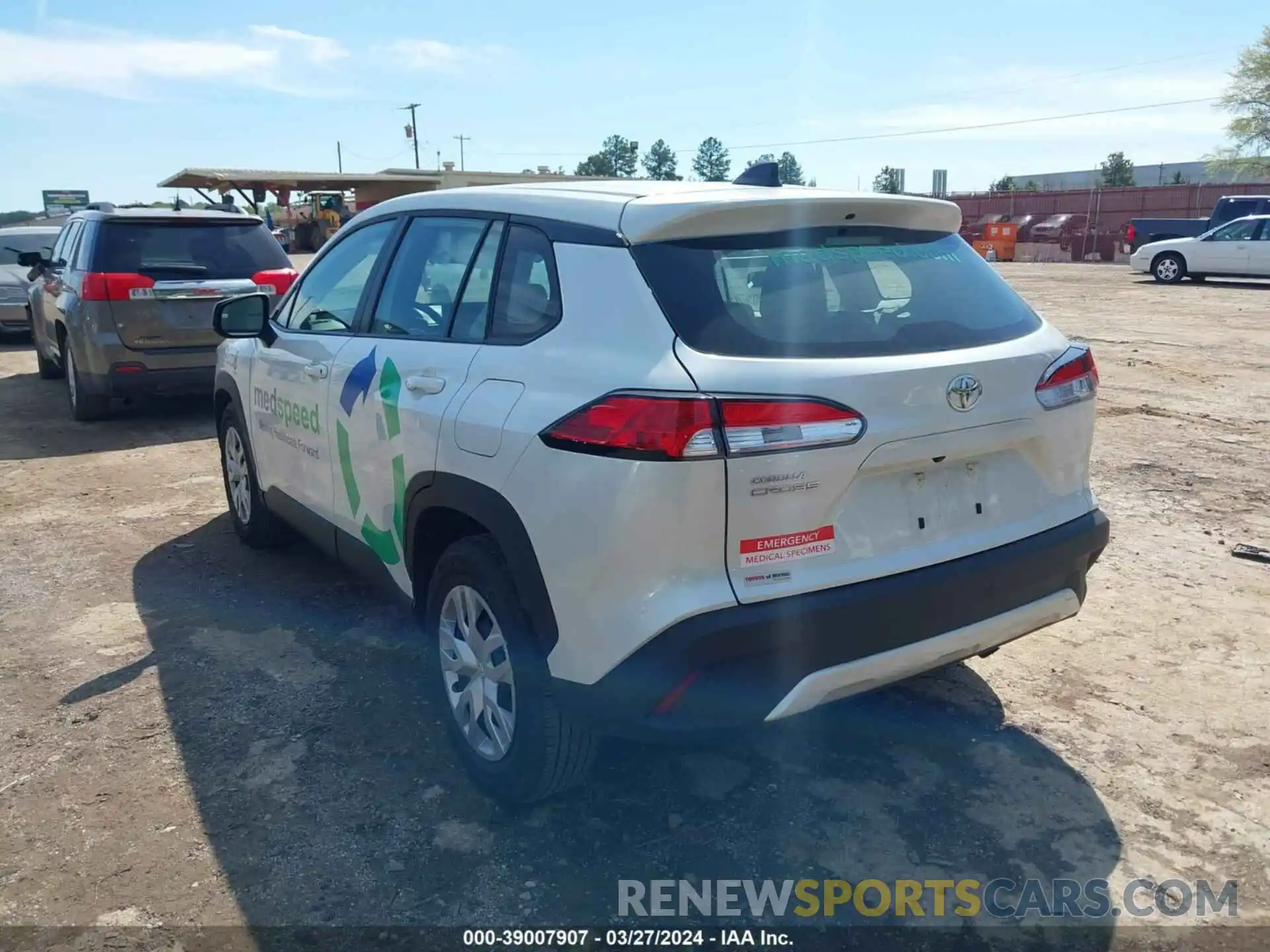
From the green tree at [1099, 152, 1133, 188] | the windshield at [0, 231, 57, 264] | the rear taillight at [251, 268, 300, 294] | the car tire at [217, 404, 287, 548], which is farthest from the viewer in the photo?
the green tree at [1099, 152, 1133, 188]

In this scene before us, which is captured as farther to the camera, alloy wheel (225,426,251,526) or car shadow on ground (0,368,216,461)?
car shadow on ground (0,368,216,461)

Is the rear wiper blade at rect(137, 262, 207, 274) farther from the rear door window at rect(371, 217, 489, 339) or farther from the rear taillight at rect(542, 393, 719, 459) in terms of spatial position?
the rear taillight at rect(542, 393, 719, 459)

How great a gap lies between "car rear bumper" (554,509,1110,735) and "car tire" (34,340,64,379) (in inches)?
428

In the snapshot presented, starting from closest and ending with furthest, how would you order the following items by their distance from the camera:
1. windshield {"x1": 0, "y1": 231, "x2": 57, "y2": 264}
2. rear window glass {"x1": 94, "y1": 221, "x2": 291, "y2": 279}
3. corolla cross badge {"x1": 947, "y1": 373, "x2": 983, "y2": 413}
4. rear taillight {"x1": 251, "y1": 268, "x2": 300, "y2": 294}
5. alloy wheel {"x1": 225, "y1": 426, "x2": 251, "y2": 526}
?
1. corolla cross badge {"x1": 947, "y1": 373, "x2": 983, "y2": 413}
2. alloy wheel {"x1": 225, "y1": 426, "x2": 251, "y2": 526}
3. rear window glass {"x1": 94, "y1": 221, "x2": 291, "y2": 279}
4. rear taillight {"x1": 251, "y1": 268, "x2": 300, "y2": 294}
5. windshield {"x1": 0, "y1": 231, "x2": 57, "y2": 264}

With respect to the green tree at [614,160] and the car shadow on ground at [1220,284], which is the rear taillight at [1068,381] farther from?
the green tree at [614,160]

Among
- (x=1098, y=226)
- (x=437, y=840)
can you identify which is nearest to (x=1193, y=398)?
(x=437, y=840)

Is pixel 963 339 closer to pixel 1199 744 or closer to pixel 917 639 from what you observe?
pixel 917 639

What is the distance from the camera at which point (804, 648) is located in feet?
8.37

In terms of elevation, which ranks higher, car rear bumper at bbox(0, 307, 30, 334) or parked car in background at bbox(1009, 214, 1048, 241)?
parked car in background at bbox(1009, 214, 1048, 241)

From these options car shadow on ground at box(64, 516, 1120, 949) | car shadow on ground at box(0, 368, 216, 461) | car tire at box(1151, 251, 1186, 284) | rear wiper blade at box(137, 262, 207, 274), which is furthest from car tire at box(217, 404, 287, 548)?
car tire at box(1151, 251, 1186, 284)

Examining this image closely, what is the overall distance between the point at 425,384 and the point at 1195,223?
29953 mm

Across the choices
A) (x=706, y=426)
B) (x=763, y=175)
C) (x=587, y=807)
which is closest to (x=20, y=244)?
(x=763, y=175)

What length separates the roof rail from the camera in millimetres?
3642

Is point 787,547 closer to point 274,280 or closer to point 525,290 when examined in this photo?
point 525,290
